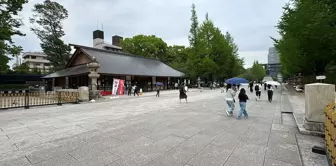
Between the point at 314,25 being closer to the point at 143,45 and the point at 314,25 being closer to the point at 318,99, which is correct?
the point at 318,99

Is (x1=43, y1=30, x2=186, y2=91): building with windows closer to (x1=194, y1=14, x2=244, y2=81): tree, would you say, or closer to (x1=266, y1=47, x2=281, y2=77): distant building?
(x1=194, y1=14, x2=244, y2=81): tree

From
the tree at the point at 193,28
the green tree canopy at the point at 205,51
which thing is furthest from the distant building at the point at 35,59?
the tree at the point at 193,28

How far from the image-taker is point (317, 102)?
15.4 feet

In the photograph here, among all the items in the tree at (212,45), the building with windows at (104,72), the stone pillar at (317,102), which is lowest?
the stone pillar at (317,102)

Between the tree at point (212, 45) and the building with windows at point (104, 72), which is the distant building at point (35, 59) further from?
the tree at point (212, 45)

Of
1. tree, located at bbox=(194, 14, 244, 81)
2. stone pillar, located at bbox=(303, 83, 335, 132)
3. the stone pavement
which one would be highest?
tree, located at bbox=(194, 14, 244, 81)

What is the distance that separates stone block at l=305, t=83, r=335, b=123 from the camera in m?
4.57

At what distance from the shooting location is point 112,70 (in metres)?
21.5

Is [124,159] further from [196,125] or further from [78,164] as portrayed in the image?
[196,125]

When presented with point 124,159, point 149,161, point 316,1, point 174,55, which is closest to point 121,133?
point 124,159

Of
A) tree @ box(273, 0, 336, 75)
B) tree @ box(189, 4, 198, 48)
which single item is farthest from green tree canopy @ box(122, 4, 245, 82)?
tree @ box(273, 0, 336, 75)

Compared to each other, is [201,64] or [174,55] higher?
[174,55]

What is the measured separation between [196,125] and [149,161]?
2907 millimetres

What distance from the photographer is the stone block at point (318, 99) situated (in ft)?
15.0
